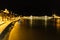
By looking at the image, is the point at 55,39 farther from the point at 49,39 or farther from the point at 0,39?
the point at 0,39

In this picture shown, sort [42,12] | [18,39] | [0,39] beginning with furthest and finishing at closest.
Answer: [42,12]
[18,39]
[0,39]

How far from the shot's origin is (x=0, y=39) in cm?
898

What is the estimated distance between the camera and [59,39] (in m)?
12.1

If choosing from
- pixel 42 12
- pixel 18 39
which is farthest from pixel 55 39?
pixel 42 12

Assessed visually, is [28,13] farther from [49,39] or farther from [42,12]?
[49,39]

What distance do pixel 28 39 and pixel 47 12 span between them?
7905cm

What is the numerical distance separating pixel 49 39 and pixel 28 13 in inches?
3254

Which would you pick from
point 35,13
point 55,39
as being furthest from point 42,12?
point 55,39

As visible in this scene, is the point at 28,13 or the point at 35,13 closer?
the point at 28,13

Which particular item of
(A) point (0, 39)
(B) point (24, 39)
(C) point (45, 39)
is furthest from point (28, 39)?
(A) point (0, 39)

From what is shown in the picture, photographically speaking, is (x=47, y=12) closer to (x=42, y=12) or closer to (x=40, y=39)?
(x=42, y=12)

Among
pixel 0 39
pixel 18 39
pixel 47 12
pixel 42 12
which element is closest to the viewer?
pixel 0 39

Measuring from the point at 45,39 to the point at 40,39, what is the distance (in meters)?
0.30

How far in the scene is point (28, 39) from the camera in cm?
1185
